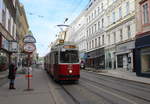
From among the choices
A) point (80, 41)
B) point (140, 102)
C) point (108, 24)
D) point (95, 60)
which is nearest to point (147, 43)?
point (140, 102)

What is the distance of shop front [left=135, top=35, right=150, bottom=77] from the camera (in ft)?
64.5

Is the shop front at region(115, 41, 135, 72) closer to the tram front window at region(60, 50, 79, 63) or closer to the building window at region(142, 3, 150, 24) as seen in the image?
the building window at region(142, 3, 150, 24)

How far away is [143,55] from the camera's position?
20562mm

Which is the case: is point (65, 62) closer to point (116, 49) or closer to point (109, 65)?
point (116, 49)

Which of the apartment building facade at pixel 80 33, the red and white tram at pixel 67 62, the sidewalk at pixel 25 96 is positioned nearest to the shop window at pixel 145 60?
the red and white tram at pixel 67 62

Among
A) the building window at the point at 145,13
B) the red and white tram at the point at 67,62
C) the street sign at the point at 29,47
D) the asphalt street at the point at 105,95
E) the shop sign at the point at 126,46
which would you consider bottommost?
the asphalt street at the point at 105,95

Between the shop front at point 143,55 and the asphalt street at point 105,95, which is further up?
the shop front at point 143,55

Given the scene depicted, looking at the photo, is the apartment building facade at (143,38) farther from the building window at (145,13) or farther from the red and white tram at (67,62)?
the red and white tram at (67,62)

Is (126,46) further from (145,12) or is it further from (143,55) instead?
(145,12)

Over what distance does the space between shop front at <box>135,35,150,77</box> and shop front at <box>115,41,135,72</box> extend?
137 inches

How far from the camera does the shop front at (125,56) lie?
2554 centimetres

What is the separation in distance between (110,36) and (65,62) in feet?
68.6

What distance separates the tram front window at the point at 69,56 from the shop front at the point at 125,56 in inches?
501

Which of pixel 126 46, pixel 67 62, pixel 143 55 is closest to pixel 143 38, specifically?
pixel 143 55
